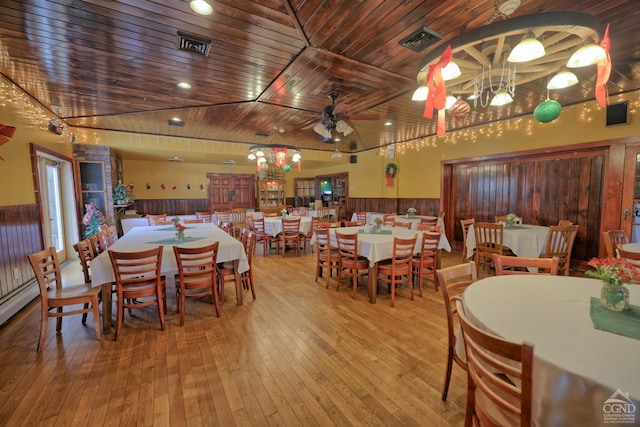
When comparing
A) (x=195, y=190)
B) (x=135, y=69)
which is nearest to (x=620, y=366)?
(x=135, y=69)

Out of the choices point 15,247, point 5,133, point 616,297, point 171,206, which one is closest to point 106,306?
point 15,247

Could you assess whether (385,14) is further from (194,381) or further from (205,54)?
(194,381)

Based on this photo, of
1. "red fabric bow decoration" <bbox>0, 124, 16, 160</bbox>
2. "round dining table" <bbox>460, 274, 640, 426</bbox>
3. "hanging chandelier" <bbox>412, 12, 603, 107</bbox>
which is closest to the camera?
"round dining table" <bbox>460, 274, 640, 426</bbox>

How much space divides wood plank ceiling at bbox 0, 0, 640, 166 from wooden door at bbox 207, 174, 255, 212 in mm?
4792

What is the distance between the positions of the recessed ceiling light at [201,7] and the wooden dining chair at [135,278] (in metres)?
2.13

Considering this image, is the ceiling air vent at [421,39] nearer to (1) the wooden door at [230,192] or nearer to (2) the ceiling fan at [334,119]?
(2) the ceiling fan at [334,119]

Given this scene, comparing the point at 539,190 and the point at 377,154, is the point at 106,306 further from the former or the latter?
the point at 377,154

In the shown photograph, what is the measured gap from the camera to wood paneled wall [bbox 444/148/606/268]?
4.73 meters

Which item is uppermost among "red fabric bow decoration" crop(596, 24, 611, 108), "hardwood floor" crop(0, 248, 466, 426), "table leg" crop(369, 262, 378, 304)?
"red fabric bow decoration" crop(596, 24, 611, 108)

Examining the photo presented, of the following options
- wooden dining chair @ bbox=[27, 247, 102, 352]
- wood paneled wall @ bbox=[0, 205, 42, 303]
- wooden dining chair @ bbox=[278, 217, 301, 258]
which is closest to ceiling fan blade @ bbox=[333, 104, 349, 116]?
wooden dining chair @ bbox=[278, 217, 301, 258]

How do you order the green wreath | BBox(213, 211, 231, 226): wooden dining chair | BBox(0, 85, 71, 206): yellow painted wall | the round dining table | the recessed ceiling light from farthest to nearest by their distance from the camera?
1. the green wreath
2. BBox(213, 211, 231, 226): wooden dining chair
3. BBox(0, 85, 71, 206): yellow painted wall
4. the recessed ceiling light
5. the round dining table

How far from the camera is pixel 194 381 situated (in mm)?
2076

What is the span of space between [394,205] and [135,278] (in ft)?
23.6

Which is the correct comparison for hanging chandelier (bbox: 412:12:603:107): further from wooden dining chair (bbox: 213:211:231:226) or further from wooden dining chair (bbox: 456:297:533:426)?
wooden dining chair (bbox: 213:211:231:226)
